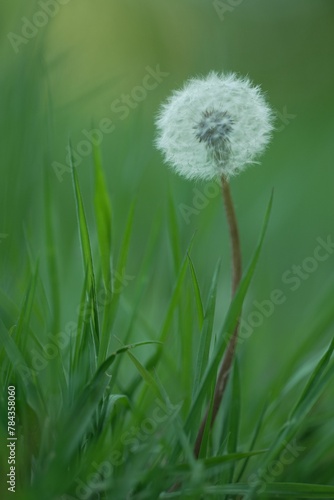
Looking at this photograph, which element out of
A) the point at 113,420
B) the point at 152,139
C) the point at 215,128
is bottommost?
the point at 113,420

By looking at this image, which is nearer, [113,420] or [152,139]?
[113,420]

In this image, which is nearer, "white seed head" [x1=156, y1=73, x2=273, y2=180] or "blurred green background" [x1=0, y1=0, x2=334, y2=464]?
"white seed head" [x1=156, y1=73, x2=273, y2=180]

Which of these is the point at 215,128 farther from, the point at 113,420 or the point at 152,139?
the point at 152,139

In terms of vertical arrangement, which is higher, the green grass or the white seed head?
the white seed head

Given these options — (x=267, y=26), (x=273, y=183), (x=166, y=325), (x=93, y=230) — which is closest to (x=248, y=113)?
(x=166, y=325)

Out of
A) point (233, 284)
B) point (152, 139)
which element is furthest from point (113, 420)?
point (152, 139)

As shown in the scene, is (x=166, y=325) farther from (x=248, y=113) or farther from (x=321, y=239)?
(x=321, y=239)
